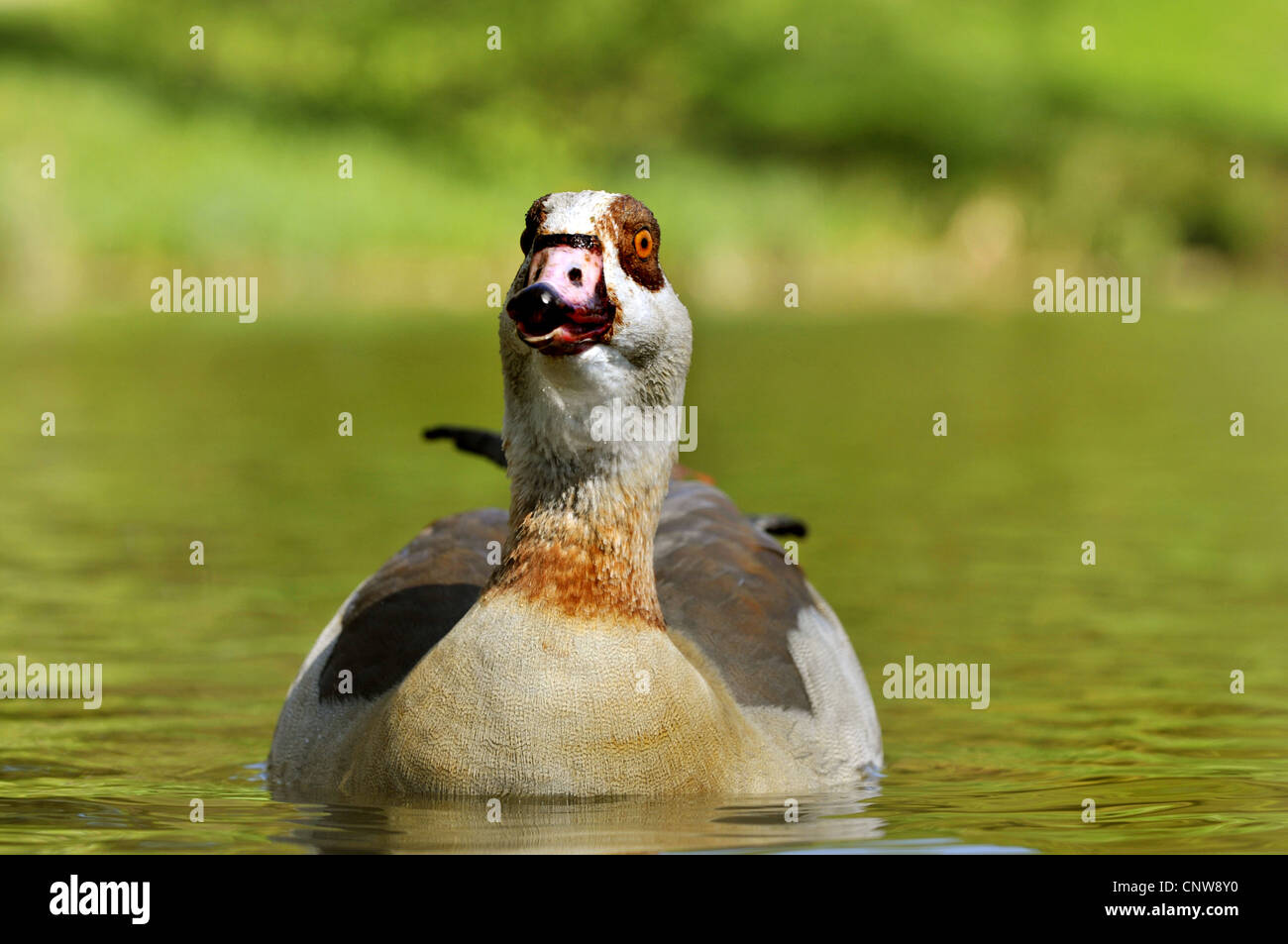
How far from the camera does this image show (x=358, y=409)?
24.5 m

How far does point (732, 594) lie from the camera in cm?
929

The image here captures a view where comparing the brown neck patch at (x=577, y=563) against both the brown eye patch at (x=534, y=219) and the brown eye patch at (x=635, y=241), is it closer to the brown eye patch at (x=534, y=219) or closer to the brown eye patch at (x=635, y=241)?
the brown eye patch at (x=635, y=241)

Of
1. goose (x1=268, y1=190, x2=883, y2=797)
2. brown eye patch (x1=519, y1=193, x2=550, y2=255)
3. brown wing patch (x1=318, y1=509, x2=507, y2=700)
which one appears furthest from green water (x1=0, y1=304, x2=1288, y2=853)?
brown eye patch (x1=519, y1=193, x2=550, y2=255)

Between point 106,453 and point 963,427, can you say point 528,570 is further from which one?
point 963,427

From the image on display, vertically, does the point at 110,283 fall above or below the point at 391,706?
above

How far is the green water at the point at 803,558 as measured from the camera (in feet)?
27.0

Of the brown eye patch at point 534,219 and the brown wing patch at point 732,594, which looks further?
the brown wing patch at point 732,594

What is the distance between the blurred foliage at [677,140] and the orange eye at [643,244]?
27.7m

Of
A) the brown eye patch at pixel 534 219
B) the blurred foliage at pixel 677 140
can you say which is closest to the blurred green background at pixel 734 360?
the blurred foliage at pixel 677 140

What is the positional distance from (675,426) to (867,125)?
50722 millimetres

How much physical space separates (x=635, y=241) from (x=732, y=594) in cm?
222
